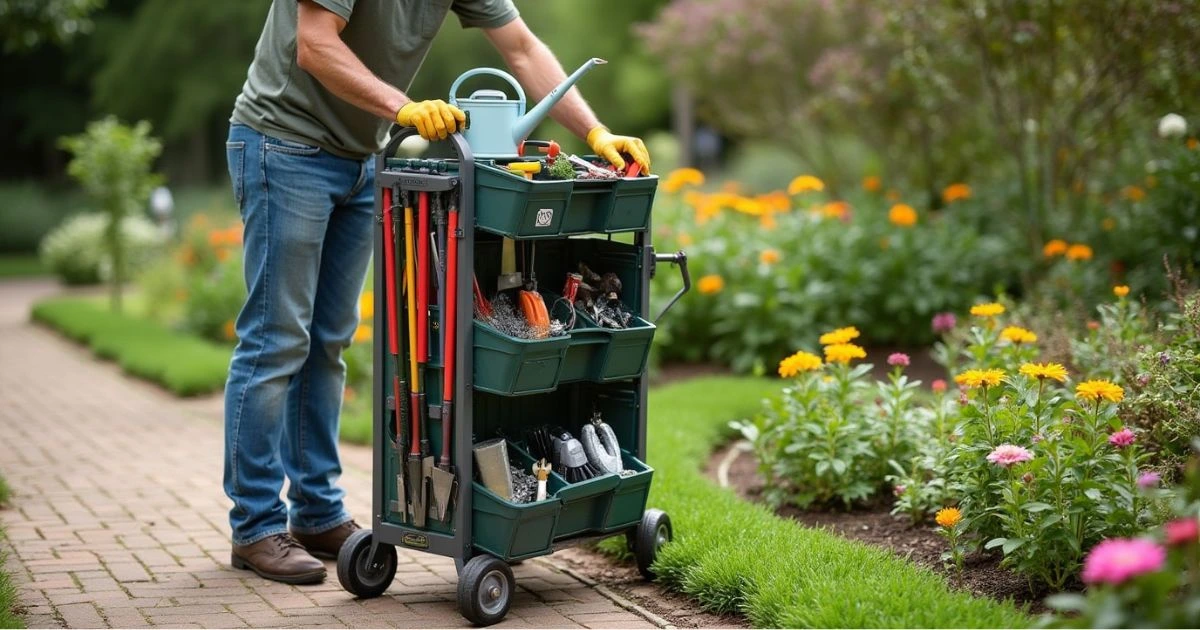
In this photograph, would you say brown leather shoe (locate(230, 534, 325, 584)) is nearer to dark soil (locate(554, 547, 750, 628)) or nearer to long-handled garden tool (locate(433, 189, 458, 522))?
long-handled garden tool (locate(433, 189, 458, 522))

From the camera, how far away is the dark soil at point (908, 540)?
349cm

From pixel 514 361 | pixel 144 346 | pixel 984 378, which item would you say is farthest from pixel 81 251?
pixel 984 378

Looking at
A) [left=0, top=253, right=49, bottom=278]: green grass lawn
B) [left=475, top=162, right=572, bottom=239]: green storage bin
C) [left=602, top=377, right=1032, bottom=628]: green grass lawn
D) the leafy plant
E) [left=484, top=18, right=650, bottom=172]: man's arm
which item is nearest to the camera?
[left=602, top=377, right=1032, bottom=628]: green grass lawn

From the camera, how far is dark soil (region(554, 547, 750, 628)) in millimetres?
3512

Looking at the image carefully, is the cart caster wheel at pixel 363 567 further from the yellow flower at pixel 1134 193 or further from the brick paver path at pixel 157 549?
the yellow flower at pixel 1134 193

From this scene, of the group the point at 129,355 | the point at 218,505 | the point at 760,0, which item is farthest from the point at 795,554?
the point at 760,0

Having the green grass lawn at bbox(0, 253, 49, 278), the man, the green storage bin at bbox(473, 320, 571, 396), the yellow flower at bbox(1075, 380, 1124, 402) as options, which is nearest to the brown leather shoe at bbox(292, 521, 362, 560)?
the man

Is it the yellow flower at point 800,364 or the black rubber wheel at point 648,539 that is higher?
the yellow flower at point 800,364

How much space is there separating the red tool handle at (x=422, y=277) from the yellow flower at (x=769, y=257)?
349 cm

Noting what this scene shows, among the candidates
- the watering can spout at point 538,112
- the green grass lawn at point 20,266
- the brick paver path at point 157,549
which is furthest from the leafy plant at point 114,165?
the watering can spout at point 538,112

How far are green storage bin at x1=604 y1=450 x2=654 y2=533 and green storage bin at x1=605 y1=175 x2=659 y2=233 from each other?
68 cm

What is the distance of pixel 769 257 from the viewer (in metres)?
6.72

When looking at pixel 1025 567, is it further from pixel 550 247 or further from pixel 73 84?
pixel 73 84

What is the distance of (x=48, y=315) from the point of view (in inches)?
420
